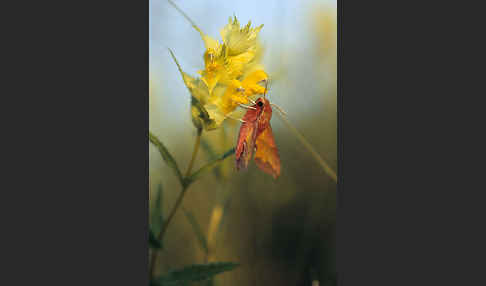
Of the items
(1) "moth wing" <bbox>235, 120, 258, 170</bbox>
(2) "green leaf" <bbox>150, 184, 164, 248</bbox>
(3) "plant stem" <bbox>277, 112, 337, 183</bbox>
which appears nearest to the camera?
(1) "moth wing" <bbox>235, 120, 258, 170</bbox>

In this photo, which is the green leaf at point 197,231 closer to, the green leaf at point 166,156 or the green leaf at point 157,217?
the green leaf at point 157,217

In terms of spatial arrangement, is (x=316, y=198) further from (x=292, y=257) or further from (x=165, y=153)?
(x=165, y=153)

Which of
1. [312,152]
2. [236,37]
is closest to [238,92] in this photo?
[236,37]

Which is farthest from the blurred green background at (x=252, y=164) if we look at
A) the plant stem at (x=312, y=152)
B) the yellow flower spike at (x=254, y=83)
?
the yellow flower spike at (x=254, y=83)

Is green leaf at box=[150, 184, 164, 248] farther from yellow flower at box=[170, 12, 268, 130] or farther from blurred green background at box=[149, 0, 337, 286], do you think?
yellow flower at box=[170, 12, 268, 130]

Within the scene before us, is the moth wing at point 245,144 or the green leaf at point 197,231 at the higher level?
the moth wing at point 245,144

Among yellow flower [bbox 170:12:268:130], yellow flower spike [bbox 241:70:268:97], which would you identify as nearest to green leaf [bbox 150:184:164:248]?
yellow flower [bbox 170:12:268:130]

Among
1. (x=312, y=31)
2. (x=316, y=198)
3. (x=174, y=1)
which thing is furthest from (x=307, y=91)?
(x=174, y=1)

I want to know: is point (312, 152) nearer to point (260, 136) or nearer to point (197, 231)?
point (260, 136)
